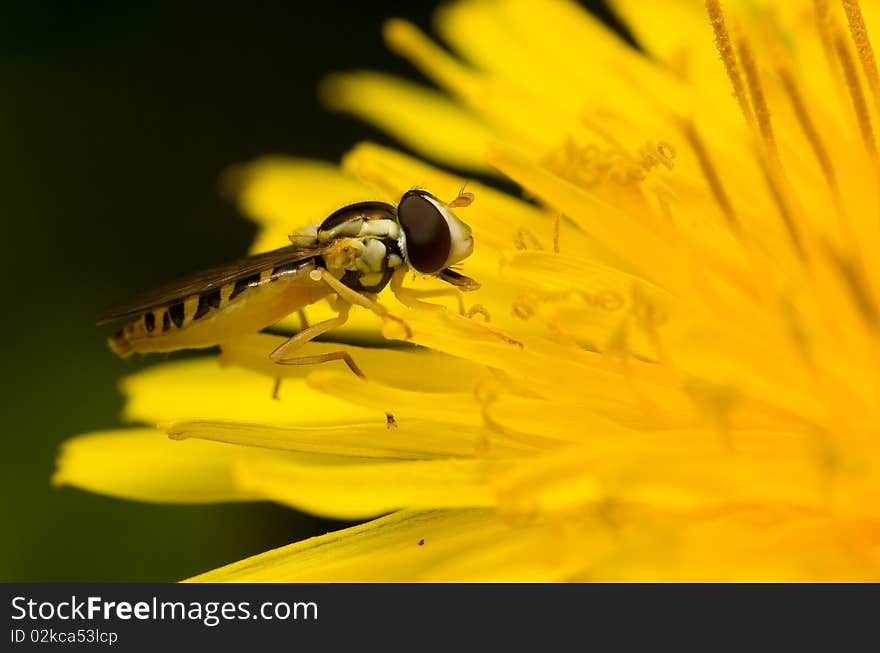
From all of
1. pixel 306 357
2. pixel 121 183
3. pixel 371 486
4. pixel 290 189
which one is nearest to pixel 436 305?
pixel 306 357

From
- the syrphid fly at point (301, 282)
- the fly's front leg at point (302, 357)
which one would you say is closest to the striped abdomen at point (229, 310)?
the syrphid fly at point (301, 282)

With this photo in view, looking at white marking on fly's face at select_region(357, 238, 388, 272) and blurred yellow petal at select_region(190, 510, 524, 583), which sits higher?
white marking on fly's face at select_region(357, 238, 388, 272)

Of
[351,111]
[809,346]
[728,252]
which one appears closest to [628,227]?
[728,252]

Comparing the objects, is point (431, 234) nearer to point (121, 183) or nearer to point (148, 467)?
point (148, 467)

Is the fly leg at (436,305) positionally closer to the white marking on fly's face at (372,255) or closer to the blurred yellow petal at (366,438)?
the white marking on fly's face at (372,255)

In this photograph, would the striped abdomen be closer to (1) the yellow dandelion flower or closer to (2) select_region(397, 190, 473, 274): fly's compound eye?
(1) the yellow dandelion flower

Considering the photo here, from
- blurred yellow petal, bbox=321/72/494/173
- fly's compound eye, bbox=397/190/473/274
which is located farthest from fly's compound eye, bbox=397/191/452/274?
blurred yellow petal, bbox=321/72/494/173

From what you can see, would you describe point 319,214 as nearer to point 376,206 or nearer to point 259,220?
point 259,220

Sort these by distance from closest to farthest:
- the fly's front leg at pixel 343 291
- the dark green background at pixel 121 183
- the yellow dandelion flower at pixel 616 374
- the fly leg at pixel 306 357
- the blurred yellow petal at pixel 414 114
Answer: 1. the yellow dandelion flower at pixel 616 374
2. the fly leg at pixel 306 357
3. the fly's front leg at pixel 343 291
4. the dark green background at pixel 121 183
5. the blurred yellow petal at pixel 414 114
